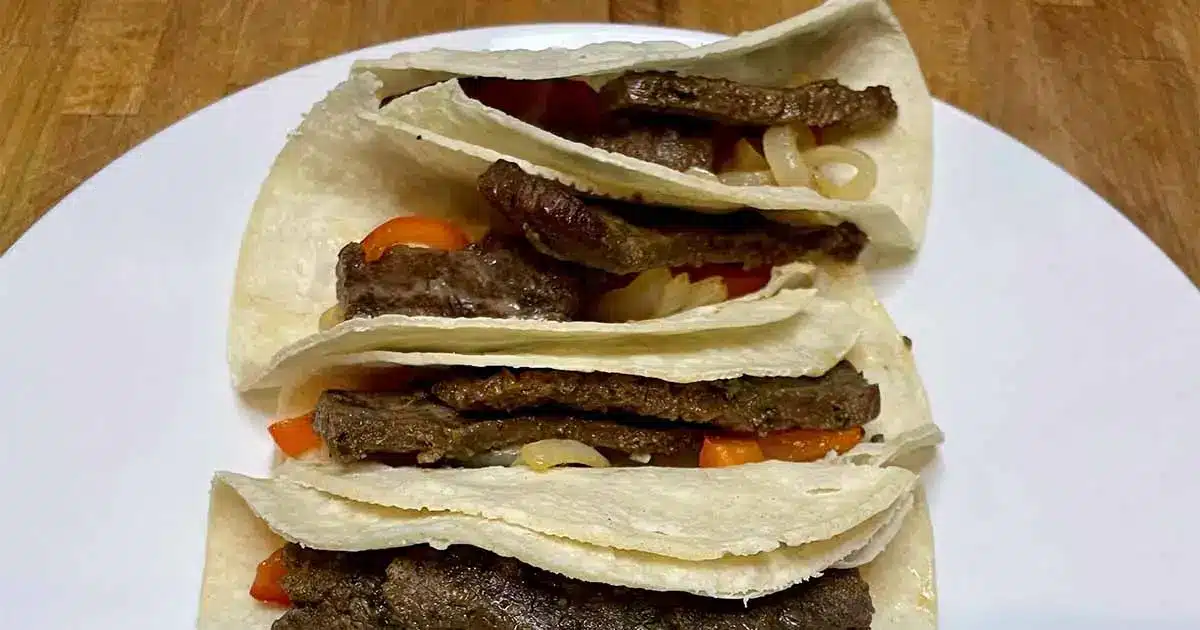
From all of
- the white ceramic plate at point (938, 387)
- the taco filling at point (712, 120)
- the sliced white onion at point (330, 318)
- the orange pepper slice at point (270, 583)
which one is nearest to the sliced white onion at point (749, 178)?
→ the taco filling at point (712, 120)

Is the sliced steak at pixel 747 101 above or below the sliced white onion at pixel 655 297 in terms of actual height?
above

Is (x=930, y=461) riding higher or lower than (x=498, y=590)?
higher

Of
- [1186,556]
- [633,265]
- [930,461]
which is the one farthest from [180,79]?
[1186,556]

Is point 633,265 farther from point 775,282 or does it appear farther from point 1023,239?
point 1023,239

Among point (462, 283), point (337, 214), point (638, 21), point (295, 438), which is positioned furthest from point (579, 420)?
point (638, 21)

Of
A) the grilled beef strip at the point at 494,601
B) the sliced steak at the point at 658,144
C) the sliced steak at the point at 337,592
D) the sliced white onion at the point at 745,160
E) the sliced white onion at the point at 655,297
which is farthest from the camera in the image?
the sliced white onion at the point at 745,160

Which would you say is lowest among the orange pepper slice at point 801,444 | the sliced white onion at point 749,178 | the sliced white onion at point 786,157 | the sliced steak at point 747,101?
the orange pepper slice at point 801,444

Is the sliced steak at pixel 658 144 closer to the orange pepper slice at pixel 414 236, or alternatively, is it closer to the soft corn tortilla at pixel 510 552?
the orange pepper slice at pixel 414 236

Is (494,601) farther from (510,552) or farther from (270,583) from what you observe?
(270,583)
